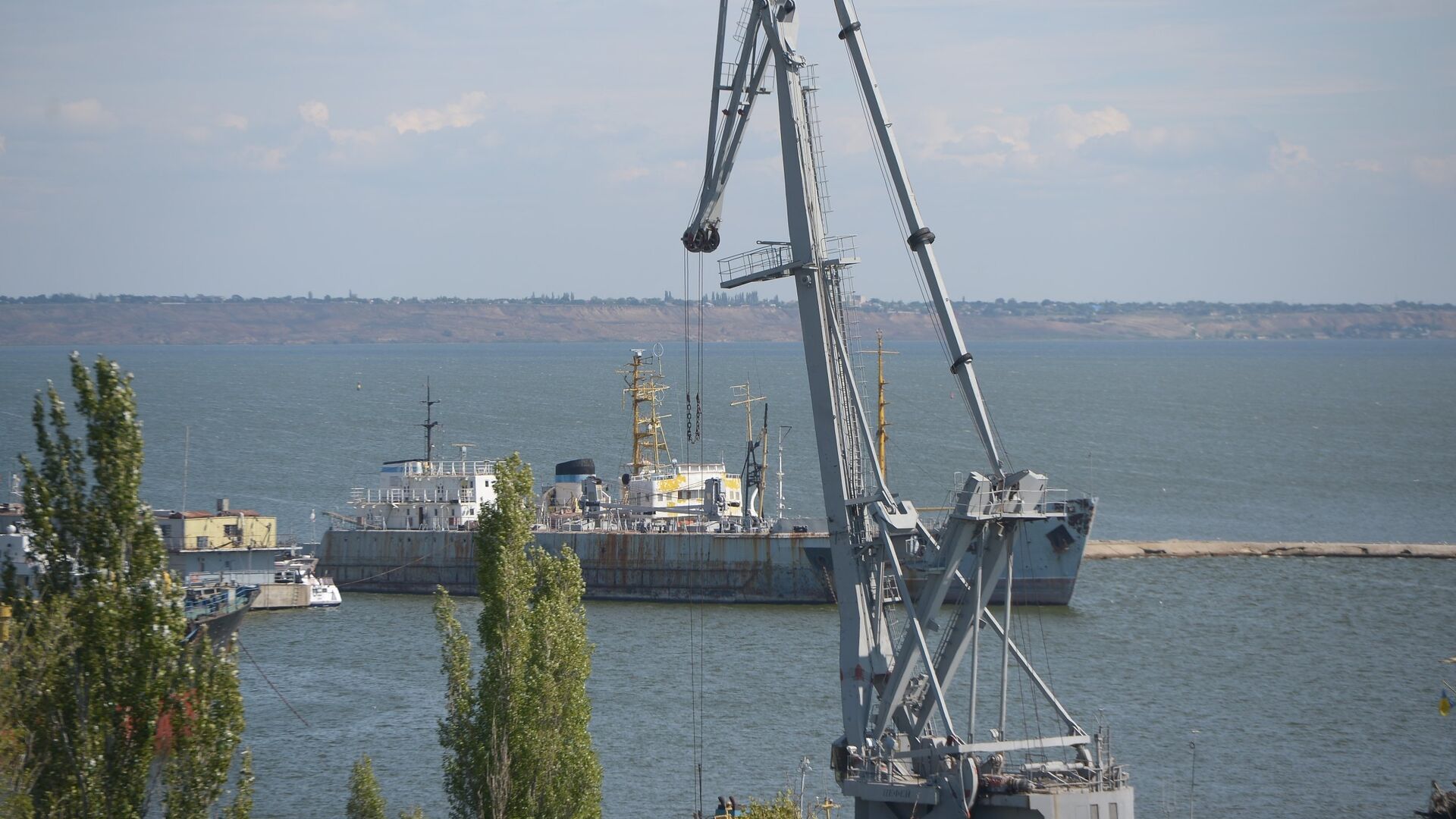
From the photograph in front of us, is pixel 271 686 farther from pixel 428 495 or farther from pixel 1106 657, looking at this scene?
pixel 1106 657

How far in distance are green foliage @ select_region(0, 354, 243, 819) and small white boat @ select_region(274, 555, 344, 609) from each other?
42263mm

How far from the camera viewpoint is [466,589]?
6438cm

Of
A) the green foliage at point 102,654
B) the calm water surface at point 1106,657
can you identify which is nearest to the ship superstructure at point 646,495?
the calm water surface at point 1106,657

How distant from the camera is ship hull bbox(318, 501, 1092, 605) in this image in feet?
195

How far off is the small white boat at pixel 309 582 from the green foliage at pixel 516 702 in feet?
122

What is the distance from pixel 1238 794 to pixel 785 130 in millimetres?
17630

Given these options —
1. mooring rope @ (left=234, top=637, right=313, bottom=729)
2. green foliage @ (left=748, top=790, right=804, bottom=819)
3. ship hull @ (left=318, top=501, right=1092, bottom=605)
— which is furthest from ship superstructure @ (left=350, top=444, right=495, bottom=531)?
green foliage @ (left=748, top=790, right=804, bottom=819)

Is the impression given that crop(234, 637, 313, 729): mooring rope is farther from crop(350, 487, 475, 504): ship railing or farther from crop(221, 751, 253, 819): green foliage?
crop(221, 751, 253, 819): green foliage

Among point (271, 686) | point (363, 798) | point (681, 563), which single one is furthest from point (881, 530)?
point (681, 563)

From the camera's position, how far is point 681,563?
2462 inches

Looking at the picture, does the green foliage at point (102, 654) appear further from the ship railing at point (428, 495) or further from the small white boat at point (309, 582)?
the ship railing at point (428, 495)

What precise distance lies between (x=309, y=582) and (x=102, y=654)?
Result: 43.7 m

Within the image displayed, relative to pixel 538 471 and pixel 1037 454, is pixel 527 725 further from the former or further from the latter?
pixel 1037 454

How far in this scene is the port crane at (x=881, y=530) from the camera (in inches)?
971
